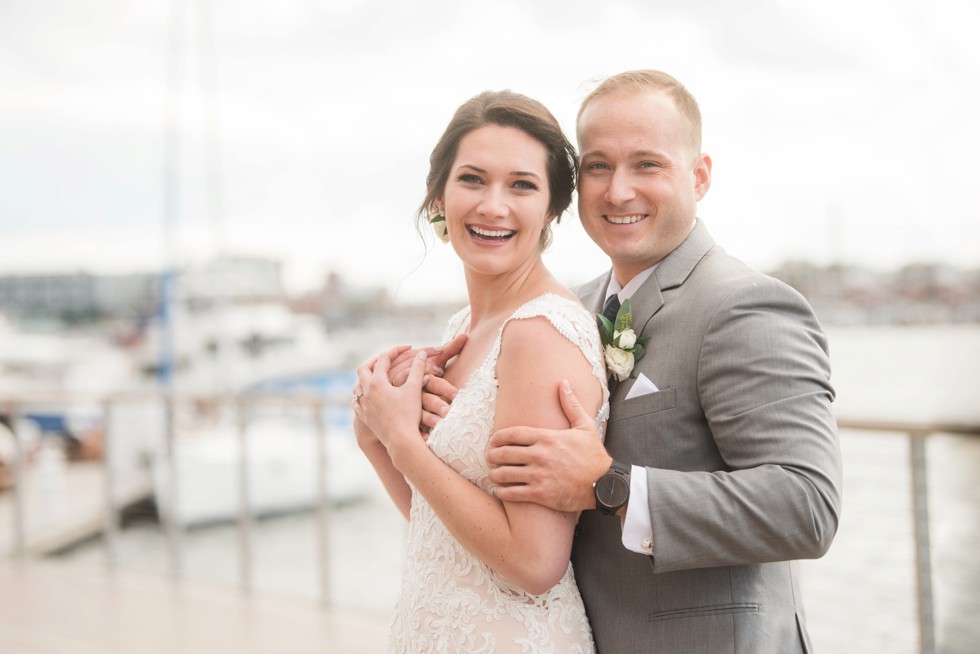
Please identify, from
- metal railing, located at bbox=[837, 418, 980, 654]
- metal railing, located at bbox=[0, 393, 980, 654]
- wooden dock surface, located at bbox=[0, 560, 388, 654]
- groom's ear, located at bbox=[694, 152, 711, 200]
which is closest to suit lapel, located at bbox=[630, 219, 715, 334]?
groom's ear, located at bbox=[694, 152, 711, 200]

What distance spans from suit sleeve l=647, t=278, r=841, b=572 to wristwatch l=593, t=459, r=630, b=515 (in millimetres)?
43

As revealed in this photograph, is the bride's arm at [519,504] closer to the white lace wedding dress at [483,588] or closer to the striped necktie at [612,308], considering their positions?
the white lace wedding dress at [483,588]

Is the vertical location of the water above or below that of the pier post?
below

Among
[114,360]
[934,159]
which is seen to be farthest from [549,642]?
[114,360]

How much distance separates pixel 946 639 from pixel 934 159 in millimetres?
19393

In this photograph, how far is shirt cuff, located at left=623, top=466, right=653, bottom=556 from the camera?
138 centimetres

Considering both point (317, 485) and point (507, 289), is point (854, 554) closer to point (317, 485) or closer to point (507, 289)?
point (317, 485)

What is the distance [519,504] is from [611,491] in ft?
0.50

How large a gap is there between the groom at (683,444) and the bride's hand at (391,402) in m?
0.23

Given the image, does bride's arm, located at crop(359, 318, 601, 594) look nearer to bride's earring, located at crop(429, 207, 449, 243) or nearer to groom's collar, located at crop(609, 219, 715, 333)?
groom's collar, located at crop(609, 219, 715, 333)

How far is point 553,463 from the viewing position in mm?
1354

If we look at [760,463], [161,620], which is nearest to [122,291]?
[161,620]

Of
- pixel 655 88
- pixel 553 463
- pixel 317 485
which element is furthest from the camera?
pixel 317 485

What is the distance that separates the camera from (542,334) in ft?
4.89
